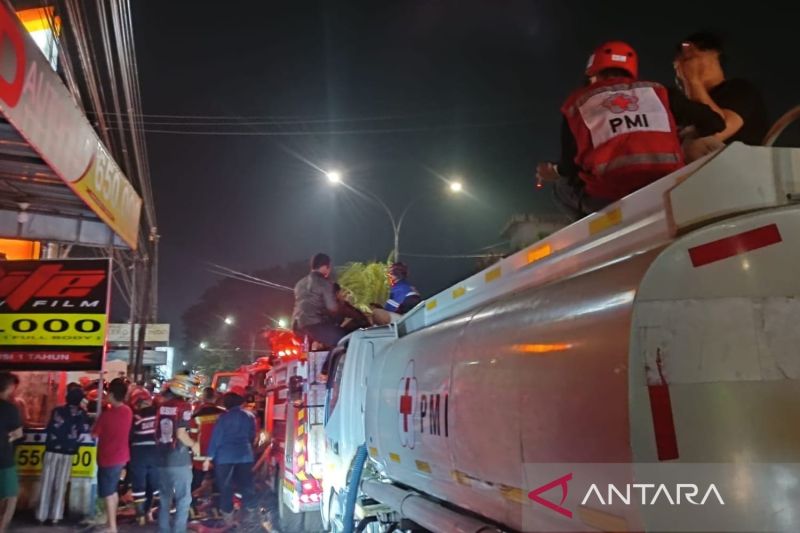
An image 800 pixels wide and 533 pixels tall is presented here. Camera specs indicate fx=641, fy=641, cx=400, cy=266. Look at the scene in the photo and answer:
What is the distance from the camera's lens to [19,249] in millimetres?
14055

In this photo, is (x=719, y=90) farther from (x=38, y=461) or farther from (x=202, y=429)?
(x=202, y=429)

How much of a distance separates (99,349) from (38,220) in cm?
255

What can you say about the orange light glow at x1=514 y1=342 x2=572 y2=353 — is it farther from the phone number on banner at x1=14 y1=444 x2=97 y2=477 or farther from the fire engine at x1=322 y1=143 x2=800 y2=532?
the phone number on banner at x1=14 y1=444 x2=97 y2=477

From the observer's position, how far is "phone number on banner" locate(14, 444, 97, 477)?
9.30 meters

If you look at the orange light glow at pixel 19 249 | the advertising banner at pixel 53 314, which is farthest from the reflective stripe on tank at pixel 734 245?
the orange light glow at pixel 19 249

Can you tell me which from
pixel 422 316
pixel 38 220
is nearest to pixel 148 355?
pixel 38 220

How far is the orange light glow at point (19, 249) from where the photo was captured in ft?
44.6

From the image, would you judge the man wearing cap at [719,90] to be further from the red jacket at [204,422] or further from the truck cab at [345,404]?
the red jacket at [204,422]

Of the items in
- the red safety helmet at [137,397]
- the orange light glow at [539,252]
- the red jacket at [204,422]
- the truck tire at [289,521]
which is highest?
the orange light glow at [539,252]

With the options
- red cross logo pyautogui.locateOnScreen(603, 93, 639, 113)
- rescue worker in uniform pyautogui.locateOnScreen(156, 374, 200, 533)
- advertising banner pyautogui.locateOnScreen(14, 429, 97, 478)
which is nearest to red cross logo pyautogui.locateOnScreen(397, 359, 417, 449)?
red cross logo pyautogui.locateOnScreen(603, 93, 639, 113)

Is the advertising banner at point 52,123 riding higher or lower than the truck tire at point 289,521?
higher

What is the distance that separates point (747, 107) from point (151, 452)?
331 inches

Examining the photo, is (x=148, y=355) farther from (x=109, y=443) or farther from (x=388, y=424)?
(x=388, y=424)

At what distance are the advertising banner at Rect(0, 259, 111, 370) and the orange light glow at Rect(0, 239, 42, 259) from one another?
4.51 m
